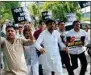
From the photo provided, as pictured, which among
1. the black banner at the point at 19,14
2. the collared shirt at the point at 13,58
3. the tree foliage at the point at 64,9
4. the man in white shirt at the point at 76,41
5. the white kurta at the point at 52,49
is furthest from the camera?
the tree foliage at the point at 64,9

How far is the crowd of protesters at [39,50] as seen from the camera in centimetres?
619

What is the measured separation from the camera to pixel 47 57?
798 cm

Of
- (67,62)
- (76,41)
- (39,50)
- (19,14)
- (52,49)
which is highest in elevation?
(39,50)

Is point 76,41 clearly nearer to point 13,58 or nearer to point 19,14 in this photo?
point 13,58

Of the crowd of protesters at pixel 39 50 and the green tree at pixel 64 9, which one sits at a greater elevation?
the crowd of protesters at pixel 39 50

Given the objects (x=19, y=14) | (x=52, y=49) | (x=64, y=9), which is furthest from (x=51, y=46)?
(x=64, y=9)

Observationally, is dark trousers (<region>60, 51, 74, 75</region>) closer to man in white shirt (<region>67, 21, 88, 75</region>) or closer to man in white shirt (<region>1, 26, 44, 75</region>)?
man in white shirt (<region>67, 21, 88, 75</region>)

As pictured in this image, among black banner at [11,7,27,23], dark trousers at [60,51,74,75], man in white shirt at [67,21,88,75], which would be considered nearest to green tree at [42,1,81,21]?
black banner at [11,7,27,23]

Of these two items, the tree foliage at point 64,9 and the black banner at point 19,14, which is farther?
the tree foliage at point 64,9

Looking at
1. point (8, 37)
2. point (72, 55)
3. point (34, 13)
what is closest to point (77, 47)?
point (72, 55)

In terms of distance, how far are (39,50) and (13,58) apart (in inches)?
46.0

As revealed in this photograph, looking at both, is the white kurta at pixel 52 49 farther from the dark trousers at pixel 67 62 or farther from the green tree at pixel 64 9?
the green tree at pixel 64 9

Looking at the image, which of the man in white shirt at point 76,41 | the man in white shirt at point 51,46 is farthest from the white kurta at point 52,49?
the man in white shirt at point 76,41

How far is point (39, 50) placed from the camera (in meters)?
7.25
